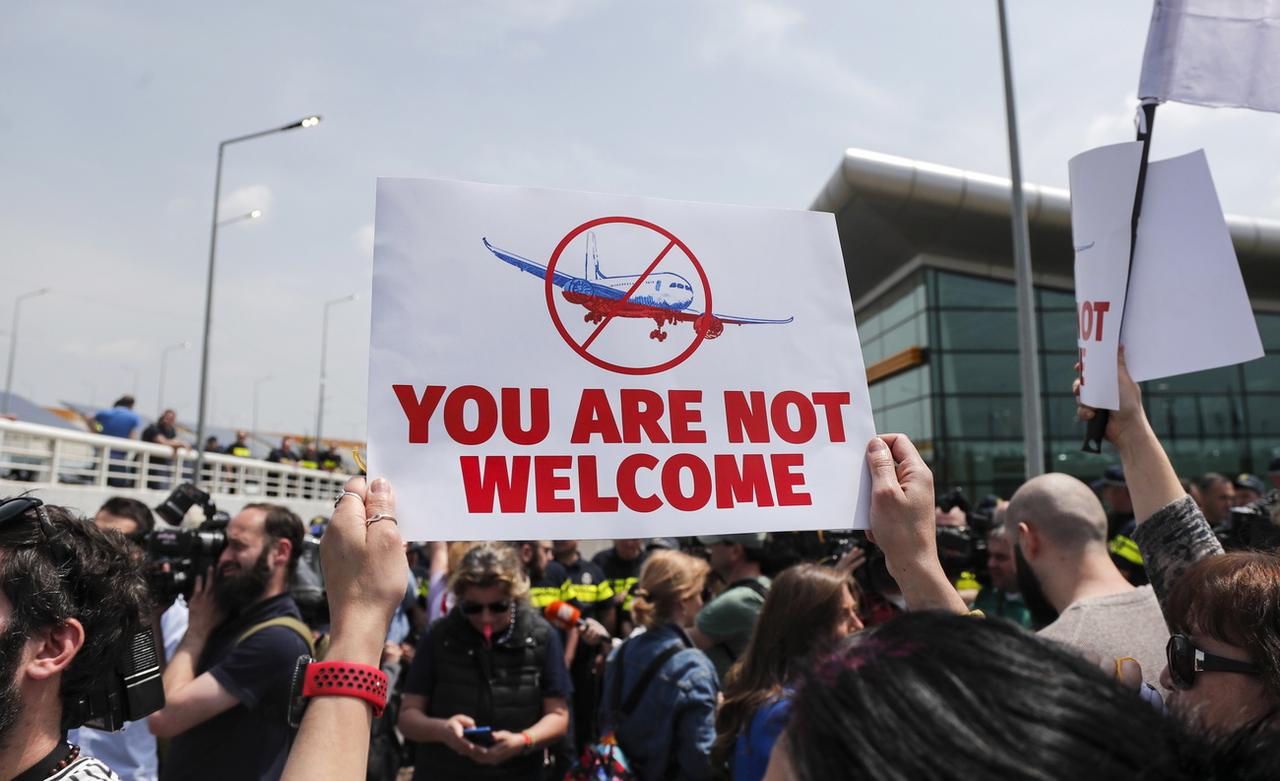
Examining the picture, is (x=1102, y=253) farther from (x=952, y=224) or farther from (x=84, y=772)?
(x=952, y=224)

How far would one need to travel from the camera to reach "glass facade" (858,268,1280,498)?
19969 millimetres

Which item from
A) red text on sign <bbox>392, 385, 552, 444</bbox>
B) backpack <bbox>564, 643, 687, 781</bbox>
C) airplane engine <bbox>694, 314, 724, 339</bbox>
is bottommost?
backpack <bbox>564, 643, 687, 781</bbox>

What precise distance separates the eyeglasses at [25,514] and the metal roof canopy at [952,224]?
17204 mm

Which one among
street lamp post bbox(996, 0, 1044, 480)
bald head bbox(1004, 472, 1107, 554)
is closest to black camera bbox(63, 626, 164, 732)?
bald head bbox(1004, 472, 1107, 554)

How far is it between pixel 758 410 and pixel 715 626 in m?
2.47

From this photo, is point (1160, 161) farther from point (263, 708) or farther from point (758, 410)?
point (263, 708)

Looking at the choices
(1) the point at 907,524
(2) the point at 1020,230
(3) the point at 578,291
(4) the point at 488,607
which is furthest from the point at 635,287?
(2) the point at 1020,230

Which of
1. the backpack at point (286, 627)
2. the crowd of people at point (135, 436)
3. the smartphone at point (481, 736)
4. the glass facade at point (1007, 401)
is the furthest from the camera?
the glass facade at point (1007, 401)

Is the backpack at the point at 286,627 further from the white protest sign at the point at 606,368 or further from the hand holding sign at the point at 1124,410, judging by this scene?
the hand holding sign at the point at 1124,410

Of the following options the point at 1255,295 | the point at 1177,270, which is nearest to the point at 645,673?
the point at 1177,270

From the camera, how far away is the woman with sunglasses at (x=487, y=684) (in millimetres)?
3891

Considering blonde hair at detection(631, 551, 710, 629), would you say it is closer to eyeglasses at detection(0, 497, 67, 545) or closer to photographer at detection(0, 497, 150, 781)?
photographer at detection(0, 497, 150, 781)

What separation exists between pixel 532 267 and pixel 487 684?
2.79 meters

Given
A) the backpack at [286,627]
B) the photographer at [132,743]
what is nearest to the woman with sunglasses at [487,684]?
the backpack at [286,627]
